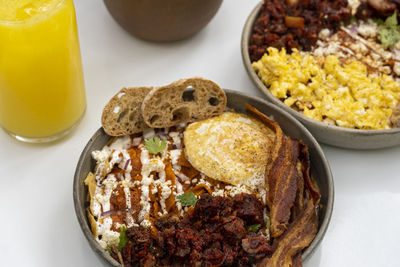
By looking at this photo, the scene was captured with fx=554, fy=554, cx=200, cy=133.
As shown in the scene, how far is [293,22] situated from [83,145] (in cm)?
115

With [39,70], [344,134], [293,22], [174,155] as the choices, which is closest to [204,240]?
[174,155]

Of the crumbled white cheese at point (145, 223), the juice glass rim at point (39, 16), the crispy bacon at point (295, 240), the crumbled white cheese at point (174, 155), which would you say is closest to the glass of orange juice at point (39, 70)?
the juice glass rim at point (39, 16)

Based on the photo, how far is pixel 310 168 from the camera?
2240 millimetres

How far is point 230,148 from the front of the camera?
2.19m

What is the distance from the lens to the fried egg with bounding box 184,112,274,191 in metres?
2.10

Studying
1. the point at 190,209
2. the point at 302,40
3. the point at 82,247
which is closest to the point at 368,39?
the point at 302,40

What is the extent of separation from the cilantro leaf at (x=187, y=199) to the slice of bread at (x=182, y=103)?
1.25ft

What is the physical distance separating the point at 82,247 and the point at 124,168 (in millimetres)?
346

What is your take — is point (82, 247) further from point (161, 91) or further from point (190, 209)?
point (161, 91)

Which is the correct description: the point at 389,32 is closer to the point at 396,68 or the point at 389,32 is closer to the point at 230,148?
the point at 396,68

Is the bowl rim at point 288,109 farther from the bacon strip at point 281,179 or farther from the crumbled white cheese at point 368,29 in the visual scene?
the crumbled white cheese at point 368,29

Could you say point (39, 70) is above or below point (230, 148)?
above

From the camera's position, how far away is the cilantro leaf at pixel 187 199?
6.56 feet

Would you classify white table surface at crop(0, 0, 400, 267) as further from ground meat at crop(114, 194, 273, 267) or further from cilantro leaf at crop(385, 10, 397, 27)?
cilantro leaf at crop(385, 10, 397, 27)
